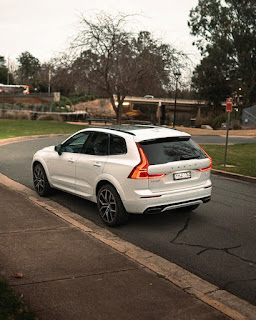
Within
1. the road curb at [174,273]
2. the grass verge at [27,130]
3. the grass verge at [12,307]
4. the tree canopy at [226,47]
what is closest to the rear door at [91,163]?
the road curb at [174,273]

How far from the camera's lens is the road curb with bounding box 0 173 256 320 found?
14.3 ft

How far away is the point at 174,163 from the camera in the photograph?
704 cm

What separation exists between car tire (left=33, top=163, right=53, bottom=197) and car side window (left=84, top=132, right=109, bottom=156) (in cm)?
153

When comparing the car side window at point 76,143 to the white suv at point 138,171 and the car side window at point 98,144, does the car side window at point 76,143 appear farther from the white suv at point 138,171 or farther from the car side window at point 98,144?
the car side window at point 98,144

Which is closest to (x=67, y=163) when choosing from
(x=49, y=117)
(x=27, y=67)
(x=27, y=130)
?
(x=27, y=130)

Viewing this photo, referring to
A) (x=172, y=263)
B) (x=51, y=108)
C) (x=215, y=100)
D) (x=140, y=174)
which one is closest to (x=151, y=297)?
(x=172, y=263)

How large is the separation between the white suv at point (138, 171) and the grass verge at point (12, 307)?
9.61 ft

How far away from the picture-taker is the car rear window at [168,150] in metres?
7.03

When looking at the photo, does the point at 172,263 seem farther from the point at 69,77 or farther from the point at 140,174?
the point at 69,77

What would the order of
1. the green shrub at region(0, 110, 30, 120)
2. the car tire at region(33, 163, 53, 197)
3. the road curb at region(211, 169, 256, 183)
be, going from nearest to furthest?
the car tire at region(33, 163, 53, 197)
the road curb at region(211, 169, 256, 183)
the green shrub at region(0, 110, 30, 120)

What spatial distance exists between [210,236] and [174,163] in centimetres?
129

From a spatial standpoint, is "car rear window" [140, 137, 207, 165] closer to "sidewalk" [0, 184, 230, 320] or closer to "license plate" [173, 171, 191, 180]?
"license plate" [173, 171, 191, 180]

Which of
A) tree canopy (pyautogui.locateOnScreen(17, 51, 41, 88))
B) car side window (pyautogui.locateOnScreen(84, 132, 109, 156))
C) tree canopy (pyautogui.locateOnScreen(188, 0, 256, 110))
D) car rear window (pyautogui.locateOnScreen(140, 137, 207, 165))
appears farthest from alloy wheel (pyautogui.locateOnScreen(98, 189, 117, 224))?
tree canopy (pyautogui.locateOnScreen(17, 51, 41, 88))

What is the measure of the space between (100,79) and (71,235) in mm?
28265
